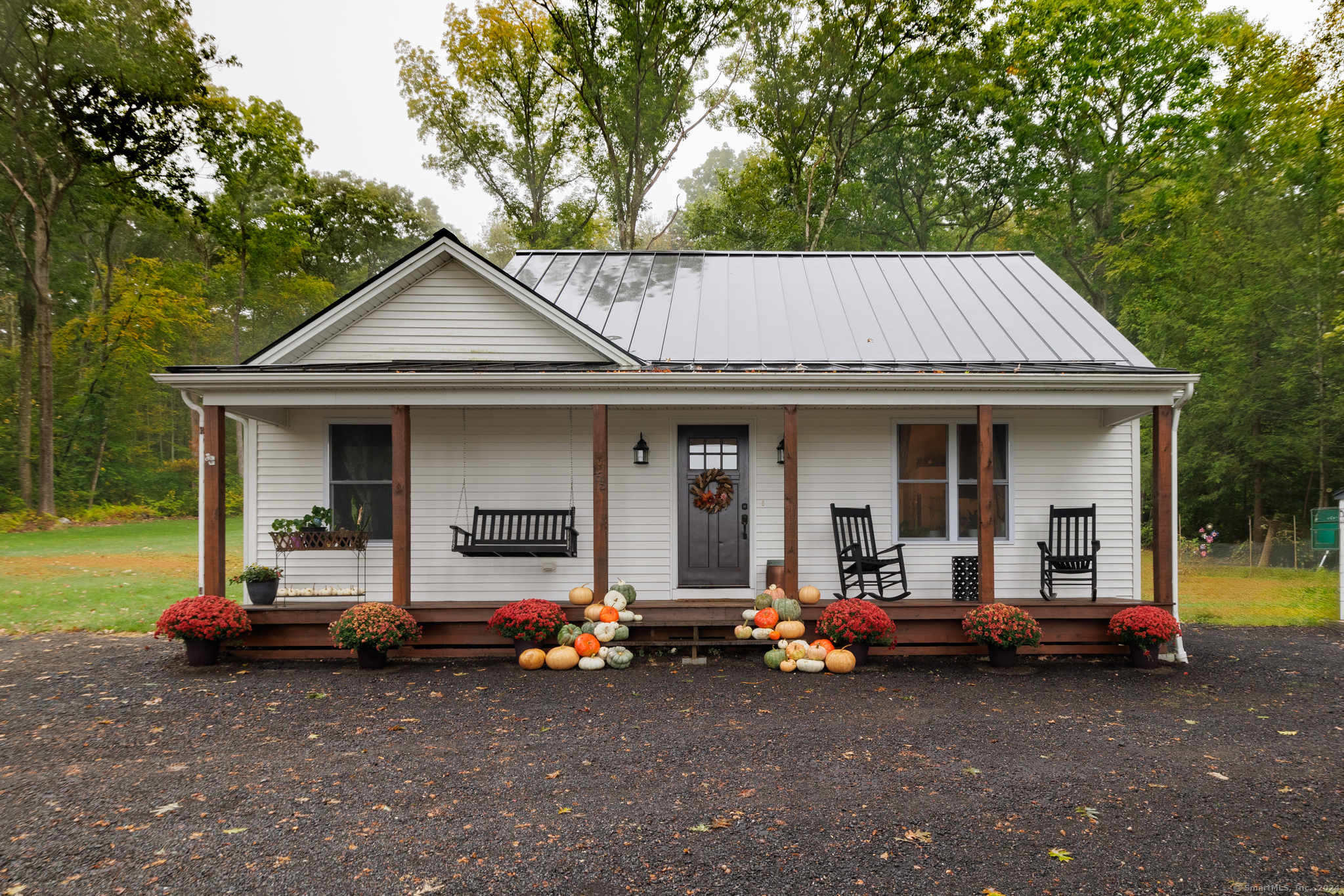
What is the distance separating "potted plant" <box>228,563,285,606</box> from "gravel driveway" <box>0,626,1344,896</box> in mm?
1110

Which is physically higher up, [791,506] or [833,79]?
[833,79]

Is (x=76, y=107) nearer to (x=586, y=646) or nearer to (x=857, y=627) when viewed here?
(x=586, y=646)

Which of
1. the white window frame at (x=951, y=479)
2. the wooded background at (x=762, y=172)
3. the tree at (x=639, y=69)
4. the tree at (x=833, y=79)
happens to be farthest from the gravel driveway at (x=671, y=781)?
the tree at (x=833, y=79)

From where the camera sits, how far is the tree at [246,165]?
23.4m

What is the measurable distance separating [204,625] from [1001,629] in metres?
7.38

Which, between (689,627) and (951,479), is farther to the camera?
(951,479)

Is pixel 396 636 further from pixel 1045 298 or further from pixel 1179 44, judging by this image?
pixel 1179 44

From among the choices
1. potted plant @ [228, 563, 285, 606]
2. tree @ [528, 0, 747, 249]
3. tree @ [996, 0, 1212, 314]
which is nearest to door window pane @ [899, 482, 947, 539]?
potted plant @ [228, 563, 285, 606]

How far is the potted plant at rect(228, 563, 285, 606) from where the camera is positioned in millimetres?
7395

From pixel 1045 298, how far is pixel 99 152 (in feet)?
86.2

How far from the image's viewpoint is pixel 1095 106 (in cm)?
2002

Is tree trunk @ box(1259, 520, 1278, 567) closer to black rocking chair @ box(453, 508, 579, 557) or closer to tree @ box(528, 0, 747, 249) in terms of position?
black rocking chair @ box(453, 508, 579, 557)

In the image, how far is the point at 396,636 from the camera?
654cm

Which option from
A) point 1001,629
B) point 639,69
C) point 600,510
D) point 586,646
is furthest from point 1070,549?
point 639,69
